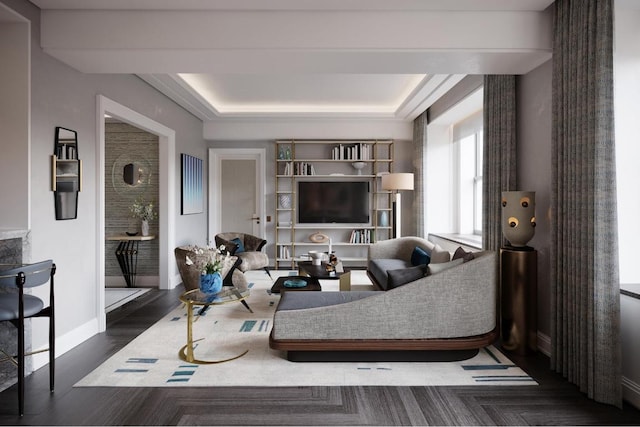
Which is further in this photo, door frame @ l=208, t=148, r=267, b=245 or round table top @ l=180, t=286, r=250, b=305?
door frame @ l=208, t=148, r=267, b=245

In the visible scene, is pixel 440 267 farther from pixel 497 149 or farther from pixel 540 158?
pixel 497 149

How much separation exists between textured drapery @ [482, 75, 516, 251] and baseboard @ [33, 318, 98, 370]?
3.84 m

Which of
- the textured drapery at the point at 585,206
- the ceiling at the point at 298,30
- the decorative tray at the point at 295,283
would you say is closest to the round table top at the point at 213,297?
the decorative tray at the point at 295,283

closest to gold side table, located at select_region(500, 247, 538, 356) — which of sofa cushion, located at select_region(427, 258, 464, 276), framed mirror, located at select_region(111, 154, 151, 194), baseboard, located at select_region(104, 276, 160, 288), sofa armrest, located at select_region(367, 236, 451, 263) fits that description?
sofa cushion, located at select_region(427, 258, 464, 276)

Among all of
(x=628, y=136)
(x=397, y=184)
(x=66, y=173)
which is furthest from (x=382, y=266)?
(x=66, y=173)

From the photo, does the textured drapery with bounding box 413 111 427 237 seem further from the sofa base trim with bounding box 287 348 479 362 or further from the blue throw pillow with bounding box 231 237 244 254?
the sofa base trim with bounding box 287 348 479 362

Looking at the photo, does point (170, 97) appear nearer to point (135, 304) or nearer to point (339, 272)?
point (135, 304)

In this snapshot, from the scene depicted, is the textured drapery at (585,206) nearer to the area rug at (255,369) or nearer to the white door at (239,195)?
the area rug at (255,369)

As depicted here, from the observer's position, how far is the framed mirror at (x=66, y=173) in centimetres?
312

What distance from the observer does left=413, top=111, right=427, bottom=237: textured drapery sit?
6.32m

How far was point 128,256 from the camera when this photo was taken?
Answer: 17.9ft

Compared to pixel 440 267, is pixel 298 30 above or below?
above

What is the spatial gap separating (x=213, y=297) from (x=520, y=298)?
94.5 inches

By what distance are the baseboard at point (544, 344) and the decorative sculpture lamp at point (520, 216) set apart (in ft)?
2.60
